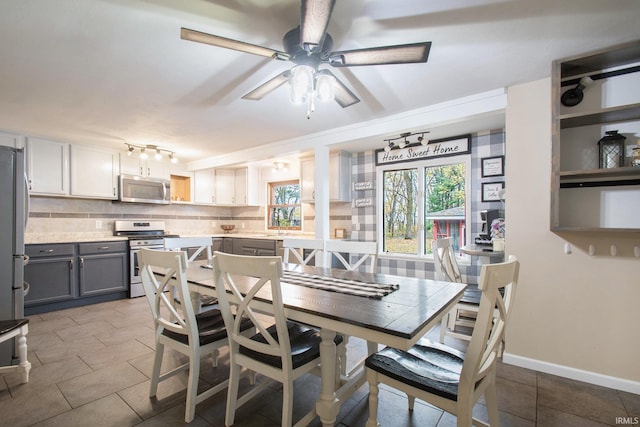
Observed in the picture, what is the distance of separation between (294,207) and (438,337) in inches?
136

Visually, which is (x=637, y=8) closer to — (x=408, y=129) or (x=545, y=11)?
(x=545, y=11)

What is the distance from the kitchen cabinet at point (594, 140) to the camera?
200 cm

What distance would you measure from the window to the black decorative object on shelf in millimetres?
4181

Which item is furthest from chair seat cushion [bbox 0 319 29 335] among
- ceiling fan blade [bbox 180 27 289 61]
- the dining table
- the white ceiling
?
ceiling fan blade [bbox 180 27 289 61]

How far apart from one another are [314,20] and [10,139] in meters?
4.34

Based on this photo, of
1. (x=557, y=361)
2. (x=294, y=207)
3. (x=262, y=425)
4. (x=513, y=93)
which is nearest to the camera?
(x=262, y=425)

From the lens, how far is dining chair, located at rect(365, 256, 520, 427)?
1.15 metres

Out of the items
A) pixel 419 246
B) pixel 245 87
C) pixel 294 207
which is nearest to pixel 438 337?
pixel 419 246

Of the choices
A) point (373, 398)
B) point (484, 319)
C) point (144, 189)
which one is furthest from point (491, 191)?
point (144, 189)

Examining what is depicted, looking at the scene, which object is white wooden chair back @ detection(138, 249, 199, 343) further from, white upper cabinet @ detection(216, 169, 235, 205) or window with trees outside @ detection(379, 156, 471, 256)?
white upper cabinet @ detection(216, 169, 235, 205)

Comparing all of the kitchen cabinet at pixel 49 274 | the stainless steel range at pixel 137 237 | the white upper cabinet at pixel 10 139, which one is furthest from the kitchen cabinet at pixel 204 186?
the white upper cabinet at pixel 10 139

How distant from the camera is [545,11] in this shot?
5.06 feet

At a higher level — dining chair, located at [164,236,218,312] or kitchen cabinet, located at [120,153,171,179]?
kitchen cabinet, located at [120,153,171,179]

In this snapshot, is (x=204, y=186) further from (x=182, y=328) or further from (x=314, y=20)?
(x=314, y=20)
